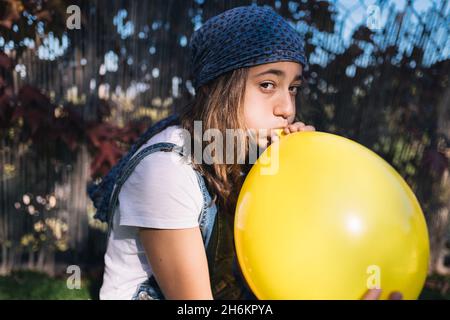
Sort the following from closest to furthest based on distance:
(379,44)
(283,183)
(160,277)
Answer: (283,183) < (160,277) < (379,44)

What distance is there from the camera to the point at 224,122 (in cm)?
149

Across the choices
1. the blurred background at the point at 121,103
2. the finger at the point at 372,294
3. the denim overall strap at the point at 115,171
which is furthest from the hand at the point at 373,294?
the blurred background at the point at 121,103

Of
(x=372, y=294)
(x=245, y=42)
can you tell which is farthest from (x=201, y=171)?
(x=372, y=294)

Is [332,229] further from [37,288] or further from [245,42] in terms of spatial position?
[37,288]

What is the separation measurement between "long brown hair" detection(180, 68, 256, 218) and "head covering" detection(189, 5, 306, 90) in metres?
0.04

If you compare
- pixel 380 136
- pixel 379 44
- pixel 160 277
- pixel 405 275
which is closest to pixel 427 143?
pixel 380 136

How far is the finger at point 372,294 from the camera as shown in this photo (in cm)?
112

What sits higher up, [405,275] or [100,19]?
[100,19]

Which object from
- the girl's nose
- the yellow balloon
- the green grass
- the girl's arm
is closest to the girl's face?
the girl's nose

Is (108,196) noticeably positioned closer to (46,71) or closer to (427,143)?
(46,71)

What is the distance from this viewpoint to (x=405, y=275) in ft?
3.74

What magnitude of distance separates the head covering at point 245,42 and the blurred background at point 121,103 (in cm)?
120

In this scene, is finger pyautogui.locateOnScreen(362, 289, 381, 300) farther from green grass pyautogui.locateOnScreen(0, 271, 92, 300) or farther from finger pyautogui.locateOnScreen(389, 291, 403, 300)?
green grass pyautogui.locateOnScreen(0, 271, 92, 300)
